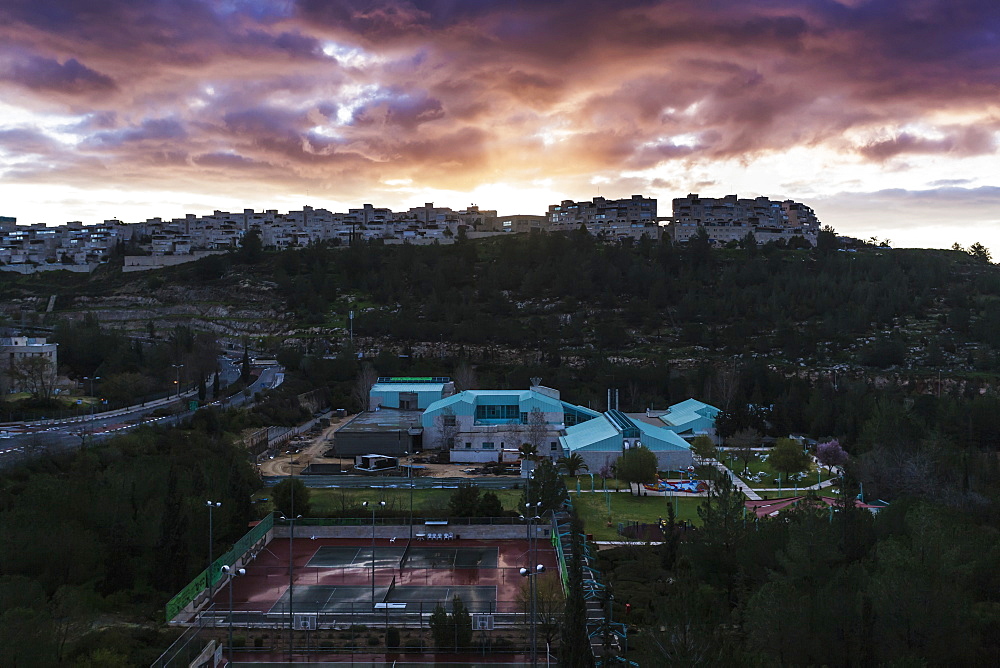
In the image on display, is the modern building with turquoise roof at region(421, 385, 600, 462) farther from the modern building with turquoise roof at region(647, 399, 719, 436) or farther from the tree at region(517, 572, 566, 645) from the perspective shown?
the tree at region(517, 572, 566, 645)

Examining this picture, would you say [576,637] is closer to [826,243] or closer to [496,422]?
[496,422]

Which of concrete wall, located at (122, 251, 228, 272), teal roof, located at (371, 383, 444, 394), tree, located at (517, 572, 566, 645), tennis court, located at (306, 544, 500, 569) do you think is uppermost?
concrete wall, located at (122, 251, 228, 272)

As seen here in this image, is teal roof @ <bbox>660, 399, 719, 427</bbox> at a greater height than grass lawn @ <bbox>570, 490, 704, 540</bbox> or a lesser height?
greater

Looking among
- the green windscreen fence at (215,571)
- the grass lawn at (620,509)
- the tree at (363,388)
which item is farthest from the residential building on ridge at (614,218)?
the green windscreen fence at (215,571)

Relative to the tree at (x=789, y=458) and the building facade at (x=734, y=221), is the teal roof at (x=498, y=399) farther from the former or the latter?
the building facade at (x=734, y=221)

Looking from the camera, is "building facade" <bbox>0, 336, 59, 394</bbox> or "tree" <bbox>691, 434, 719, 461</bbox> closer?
"tree" <bbox>691, 434, 719, 461</bbox>

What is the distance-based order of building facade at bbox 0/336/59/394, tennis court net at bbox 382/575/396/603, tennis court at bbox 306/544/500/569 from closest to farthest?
1. tennis court net at bbox 382/575/396/603
2. tennis court at bbox 306/544/500/569
3. building facade at bbox 0/336/59/394

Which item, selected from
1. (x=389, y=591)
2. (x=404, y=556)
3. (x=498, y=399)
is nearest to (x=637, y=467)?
(x=404, y=556)

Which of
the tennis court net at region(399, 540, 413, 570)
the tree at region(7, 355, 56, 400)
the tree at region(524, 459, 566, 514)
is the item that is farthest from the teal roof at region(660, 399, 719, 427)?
the tree at region(7, 355, 56, 400)
